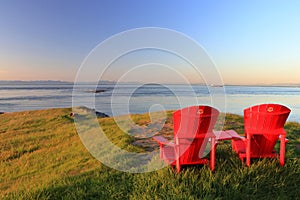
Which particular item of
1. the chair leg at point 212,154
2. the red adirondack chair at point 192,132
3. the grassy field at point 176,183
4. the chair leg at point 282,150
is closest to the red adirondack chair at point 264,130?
the chair leg at point 282,150

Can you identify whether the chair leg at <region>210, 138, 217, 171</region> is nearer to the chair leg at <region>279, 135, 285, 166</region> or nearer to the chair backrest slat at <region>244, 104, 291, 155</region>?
the chair backrest slat at <region>244, 104, 291, 155</region>

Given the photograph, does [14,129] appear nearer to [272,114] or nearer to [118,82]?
[118,82]

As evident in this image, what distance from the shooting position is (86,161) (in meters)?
6.05

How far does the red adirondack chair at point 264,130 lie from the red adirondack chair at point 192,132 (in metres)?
0.86

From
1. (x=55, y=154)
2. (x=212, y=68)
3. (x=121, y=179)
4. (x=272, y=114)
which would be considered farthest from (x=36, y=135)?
(x=272, y=114)

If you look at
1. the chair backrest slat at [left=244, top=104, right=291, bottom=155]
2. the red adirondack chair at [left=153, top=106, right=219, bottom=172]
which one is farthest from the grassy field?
the chair backrest slat at [left=244, top=104, right=291, bottom=155]

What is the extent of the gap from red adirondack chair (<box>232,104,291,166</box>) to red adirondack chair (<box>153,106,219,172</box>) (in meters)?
0.86

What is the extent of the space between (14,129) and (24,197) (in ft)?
33.9

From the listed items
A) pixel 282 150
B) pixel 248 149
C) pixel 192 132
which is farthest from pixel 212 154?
pixel 282 150

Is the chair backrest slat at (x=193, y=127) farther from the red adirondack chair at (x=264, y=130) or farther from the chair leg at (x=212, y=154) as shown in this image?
the red adirondack chair at (x=264, y=130)

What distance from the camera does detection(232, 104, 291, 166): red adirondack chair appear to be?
4137 millimetres

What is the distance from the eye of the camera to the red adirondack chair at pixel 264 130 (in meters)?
4.14

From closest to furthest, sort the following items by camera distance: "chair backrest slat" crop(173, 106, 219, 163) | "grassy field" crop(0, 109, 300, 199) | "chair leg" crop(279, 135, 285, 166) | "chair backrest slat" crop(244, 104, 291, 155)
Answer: "grassy field" crop(0, 109, 300, 199) → "chair backrest slat" crop(173, 106, 219, 163) → "chair backrest slat" crop(244, 104, 291, 155) → "chair leg" crop(279, 135, 285, 166)

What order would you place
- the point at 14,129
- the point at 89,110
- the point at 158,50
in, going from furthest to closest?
the point at 89,110
the point at 14,129
the point at 158,50
